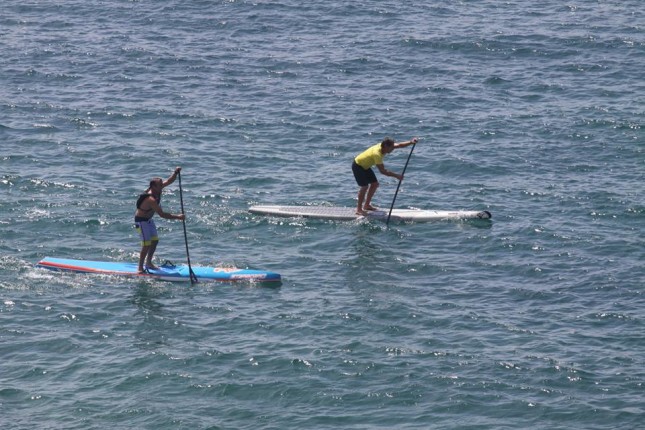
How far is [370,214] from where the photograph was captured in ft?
108

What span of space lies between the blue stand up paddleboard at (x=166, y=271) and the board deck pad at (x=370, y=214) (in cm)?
424

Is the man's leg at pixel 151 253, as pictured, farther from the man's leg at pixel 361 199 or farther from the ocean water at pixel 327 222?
the man's leg at pixel 361 199

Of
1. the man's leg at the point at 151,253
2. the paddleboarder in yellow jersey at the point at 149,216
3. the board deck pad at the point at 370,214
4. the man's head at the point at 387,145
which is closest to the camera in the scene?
the paddleboarder in yellow jersey at the point at 149,216

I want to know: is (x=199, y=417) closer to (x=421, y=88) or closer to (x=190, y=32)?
(x=421, y=88)

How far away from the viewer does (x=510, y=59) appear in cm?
4697

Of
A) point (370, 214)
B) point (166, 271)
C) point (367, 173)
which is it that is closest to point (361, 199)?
point (370, 214)

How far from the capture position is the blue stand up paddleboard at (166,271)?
28516mm

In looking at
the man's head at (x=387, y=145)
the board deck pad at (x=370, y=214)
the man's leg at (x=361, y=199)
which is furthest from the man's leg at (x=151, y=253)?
the man's head at (x=387, y=145)

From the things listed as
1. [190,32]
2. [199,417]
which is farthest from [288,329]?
[190,32]

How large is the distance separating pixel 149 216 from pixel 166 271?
4.62 feet

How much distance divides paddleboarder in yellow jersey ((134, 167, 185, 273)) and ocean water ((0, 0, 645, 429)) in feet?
2.69

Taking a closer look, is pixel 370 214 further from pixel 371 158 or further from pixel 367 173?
pixel 371 158

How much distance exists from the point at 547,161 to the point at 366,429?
56.3 feet

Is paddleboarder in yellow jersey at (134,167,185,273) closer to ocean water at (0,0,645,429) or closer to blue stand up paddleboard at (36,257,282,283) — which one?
blue stand up paddleboard at (36,257,282,283)
